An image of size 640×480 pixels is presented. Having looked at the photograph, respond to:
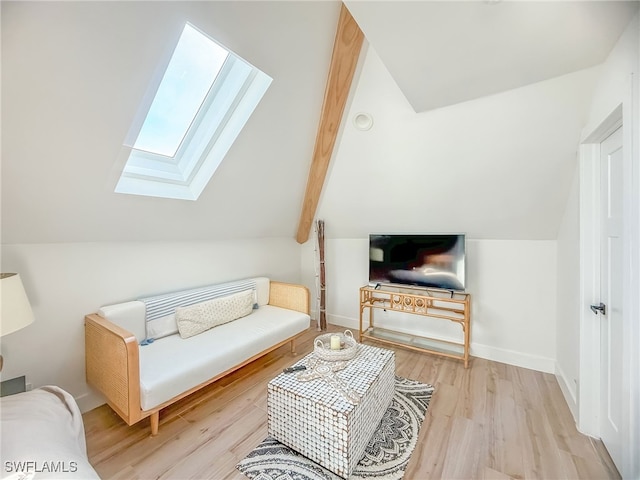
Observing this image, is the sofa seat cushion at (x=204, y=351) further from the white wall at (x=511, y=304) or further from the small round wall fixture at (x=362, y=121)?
the small round wall fixture at (x=362, y=121)

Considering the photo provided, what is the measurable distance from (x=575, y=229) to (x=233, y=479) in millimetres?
2838

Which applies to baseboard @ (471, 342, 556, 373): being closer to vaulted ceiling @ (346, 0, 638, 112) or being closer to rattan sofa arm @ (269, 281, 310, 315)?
rattan sofa arm @ (269, 281, 310, 315)

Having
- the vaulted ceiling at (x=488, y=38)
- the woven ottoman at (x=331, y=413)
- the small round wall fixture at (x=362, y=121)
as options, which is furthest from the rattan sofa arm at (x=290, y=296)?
the vaulted ceiling at (x=488, y=38)

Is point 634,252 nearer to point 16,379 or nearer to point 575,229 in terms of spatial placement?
point 575,229

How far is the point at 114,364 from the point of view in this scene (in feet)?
5.67

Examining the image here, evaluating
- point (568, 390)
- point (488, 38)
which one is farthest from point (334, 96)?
point (568, 390)

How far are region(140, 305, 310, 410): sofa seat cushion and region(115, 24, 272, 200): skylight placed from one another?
124 cm

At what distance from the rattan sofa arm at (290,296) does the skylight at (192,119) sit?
4.89ft

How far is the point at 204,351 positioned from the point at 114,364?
→ 56 centimetres

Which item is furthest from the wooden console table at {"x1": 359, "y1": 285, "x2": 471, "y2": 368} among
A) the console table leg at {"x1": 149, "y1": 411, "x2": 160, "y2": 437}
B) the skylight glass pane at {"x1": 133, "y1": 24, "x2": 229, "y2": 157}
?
the skylight glass pane at {"x1": 133, "y1": 24, "x2": 229, "y2": 157}

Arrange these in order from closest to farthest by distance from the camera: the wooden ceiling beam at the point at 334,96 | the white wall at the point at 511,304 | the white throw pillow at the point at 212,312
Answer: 1. the wooden ceiling beam at the point at 334,96
2. the white throw pillow at the point at 212,312
3. the white wall at the point at 511,304

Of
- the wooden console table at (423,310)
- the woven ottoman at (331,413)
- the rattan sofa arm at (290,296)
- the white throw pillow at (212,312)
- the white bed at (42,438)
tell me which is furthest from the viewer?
the rattan sofa arm at (290,296)

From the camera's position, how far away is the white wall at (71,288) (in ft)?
5.84

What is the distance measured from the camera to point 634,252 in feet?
3.91
